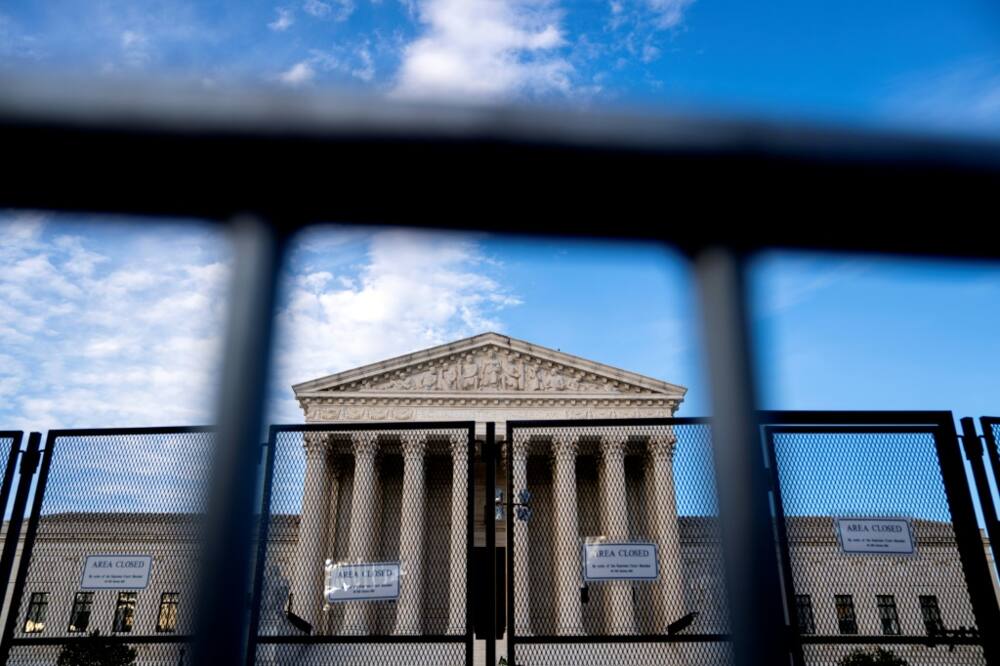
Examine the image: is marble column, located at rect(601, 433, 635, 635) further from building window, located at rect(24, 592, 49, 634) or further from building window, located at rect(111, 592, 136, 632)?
building window, located at rect(24, 592, 49, 634)

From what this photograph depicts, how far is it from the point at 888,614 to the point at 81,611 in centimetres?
748

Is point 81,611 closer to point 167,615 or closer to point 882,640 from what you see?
point 167,615

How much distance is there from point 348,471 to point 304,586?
3938cm

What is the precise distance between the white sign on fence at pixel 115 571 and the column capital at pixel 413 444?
28267 millimetres

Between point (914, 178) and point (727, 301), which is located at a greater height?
point (914, 178)

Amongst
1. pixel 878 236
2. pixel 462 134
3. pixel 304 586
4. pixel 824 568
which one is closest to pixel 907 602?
pixel 824 568

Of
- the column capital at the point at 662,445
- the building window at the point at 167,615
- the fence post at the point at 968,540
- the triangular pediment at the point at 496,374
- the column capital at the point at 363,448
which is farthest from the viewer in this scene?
the triangular pediment at the point at 496,374

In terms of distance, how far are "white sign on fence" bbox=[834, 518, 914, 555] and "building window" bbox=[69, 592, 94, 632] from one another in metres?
7.04

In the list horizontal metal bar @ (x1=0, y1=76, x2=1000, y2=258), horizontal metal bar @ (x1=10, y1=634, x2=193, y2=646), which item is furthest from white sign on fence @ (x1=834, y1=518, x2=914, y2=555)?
horizontal metal bar @ (x1=10, y1=634, x2=193, y2=646)

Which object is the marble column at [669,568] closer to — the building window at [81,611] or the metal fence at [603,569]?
the metal fence at [603,569]

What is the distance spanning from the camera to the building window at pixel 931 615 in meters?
6.17

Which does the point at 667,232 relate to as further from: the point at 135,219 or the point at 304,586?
the point at 304,586

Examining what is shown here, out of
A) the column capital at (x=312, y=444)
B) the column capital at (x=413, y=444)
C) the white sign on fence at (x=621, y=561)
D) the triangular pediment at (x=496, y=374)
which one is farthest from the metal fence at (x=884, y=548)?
the triangular pediment at (x=496, y=374)

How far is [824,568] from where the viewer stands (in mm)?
6434
